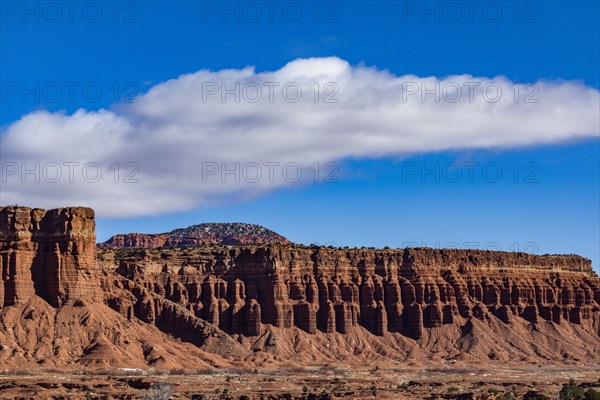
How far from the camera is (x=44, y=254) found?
126125mm

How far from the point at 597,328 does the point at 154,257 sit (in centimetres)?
6720

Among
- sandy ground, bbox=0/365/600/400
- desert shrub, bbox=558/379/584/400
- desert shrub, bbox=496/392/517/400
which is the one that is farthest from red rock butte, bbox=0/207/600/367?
desert shrub, bbox=558/379/584/400

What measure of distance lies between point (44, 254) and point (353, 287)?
141 ft

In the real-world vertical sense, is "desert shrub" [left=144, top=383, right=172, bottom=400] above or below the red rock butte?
below

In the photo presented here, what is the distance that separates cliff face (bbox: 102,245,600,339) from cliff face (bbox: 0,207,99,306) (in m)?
11.3

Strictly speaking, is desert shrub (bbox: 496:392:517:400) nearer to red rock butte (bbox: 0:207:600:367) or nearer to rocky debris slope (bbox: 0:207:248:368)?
rocky debris slope (bbox: 0:207:248:368)

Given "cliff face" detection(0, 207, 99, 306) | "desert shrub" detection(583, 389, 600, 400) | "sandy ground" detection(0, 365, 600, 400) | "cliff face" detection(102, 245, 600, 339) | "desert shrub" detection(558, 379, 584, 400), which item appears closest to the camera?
"desert shrub" detection(583, 389, 600, 400)

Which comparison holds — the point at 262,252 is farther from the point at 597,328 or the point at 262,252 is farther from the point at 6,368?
the point at 597,328

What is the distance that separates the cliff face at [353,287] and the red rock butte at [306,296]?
0.17 m

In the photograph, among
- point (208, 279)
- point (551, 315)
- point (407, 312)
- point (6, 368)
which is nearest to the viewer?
point (6, 368)

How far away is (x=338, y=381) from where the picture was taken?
115 m

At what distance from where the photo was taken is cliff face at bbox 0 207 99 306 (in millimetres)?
124062

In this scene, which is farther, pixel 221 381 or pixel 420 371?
pixel 420 371

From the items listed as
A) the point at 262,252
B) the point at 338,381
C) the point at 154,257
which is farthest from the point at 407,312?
the point at 338,381
